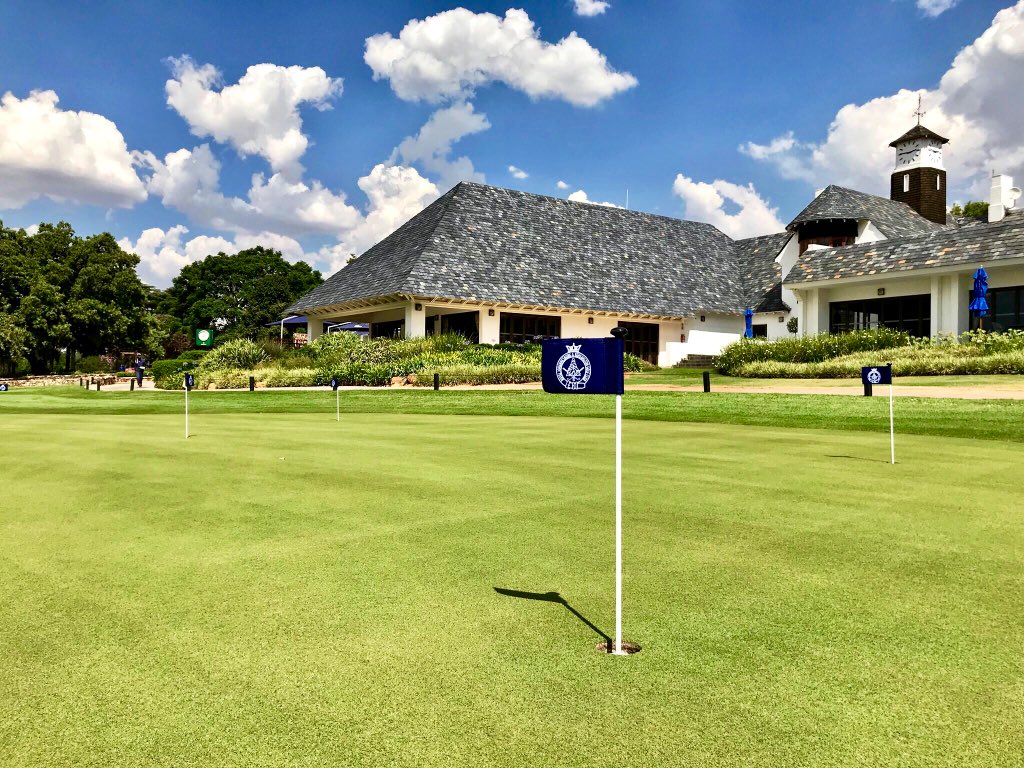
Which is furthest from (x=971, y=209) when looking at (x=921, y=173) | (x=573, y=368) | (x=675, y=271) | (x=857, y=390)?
(x=573, y=368)

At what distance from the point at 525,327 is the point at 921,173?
29613mm

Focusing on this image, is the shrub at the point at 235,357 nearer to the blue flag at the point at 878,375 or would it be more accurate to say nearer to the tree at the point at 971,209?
the blue flag at the point at 878,375

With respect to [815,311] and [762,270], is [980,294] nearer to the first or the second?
[815,311]

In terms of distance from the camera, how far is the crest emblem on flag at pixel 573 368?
3.66 m

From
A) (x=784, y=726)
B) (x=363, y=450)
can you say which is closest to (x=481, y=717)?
(x=784, y=726)

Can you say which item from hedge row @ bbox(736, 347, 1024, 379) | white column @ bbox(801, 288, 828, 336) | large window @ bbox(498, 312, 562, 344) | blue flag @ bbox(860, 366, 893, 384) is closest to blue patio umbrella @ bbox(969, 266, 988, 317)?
hedge row @ bbox(736, 347, 1024, 379)

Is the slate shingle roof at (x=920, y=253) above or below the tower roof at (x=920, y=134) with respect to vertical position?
below

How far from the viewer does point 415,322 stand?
33.8 m

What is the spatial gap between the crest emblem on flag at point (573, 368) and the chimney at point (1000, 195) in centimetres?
3809

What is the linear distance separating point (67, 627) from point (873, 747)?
12.4 feet

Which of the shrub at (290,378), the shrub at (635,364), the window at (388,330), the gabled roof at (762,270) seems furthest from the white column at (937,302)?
the shrub at (290,378)

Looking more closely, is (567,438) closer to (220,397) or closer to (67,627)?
(67,627)

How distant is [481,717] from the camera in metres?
2.75

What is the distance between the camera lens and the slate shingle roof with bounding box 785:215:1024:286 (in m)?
28.5
